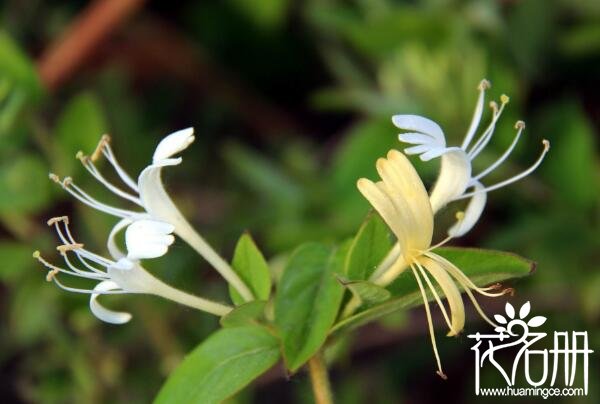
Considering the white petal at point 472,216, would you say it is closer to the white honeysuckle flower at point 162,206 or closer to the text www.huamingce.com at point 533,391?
the white honeysuckle flower at point 162,206

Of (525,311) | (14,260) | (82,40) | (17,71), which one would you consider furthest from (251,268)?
(82,40)

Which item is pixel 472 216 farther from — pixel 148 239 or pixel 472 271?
pixel 148 239

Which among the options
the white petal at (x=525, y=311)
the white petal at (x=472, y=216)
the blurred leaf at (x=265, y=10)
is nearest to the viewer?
the white petal at (x=472, y=216)

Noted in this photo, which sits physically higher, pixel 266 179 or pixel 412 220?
pixel 266 179

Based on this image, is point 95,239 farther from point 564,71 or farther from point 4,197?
point 564,71

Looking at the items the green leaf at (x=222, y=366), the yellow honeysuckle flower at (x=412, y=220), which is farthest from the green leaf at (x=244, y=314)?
the yellow honeysuckle flower at (x=412, y=220)

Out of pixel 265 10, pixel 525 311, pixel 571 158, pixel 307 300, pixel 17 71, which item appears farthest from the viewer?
pixel 265 10

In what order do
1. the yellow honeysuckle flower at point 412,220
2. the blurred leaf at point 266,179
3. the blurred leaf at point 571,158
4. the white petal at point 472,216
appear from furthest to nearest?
the blurred leaf at point 266,179 < the blurred leaf at point 571,158 < the white petal at point 472,216 < the yellow honeysuckle flower at point 412,220
